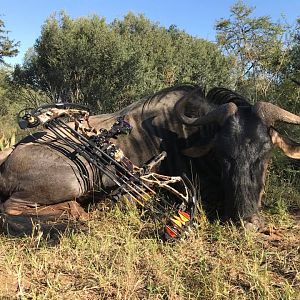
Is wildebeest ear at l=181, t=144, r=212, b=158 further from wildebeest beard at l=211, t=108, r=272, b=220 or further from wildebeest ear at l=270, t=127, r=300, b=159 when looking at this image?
wildebeest ear at l=270, t=127, r=300, b=159

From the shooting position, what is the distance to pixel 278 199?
4.09m

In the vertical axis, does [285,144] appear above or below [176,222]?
above

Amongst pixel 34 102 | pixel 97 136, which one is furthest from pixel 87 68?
pixel 97 136

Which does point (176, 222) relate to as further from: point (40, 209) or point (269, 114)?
point (40, 209)

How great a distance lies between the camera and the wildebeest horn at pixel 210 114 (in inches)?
152

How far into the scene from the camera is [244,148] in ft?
11.6

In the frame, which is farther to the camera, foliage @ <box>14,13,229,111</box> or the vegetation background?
foliage @ <box>14,13,229,111</box>

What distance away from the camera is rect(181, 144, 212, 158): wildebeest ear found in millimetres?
4105

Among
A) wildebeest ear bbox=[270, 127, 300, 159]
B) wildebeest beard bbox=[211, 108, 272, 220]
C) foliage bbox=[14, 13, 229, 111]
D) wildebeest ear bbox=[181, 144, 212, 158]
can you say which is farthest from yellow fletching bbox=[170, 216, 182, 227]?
foliage bbox=[14, 13, 229, 111]

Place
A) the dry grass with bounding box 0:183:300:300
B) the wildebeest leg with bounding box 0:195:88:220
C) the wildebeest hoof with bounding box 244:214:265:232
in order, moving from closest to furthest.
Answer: the dry grass with bounding box 0:183:300:300 < the wildebeest hoof with bounding box 244:214:265:232 < the wildebeest leg with bounding box 0:195:88:220

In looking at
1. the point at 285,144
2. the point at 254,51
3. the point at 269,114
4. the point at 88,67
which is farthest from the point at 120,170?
the point at 88,67

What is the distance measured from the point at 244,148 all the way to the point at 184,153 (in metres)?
0.93

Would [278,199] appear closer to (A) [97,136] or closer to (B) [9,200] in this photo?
(A) [97,136]

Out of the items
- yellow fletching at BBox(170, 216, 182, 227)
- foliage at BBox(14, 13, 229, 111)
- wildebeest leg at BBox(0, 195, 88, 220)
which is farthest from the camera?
foliage at BBox(14, 13, 229, 111)
